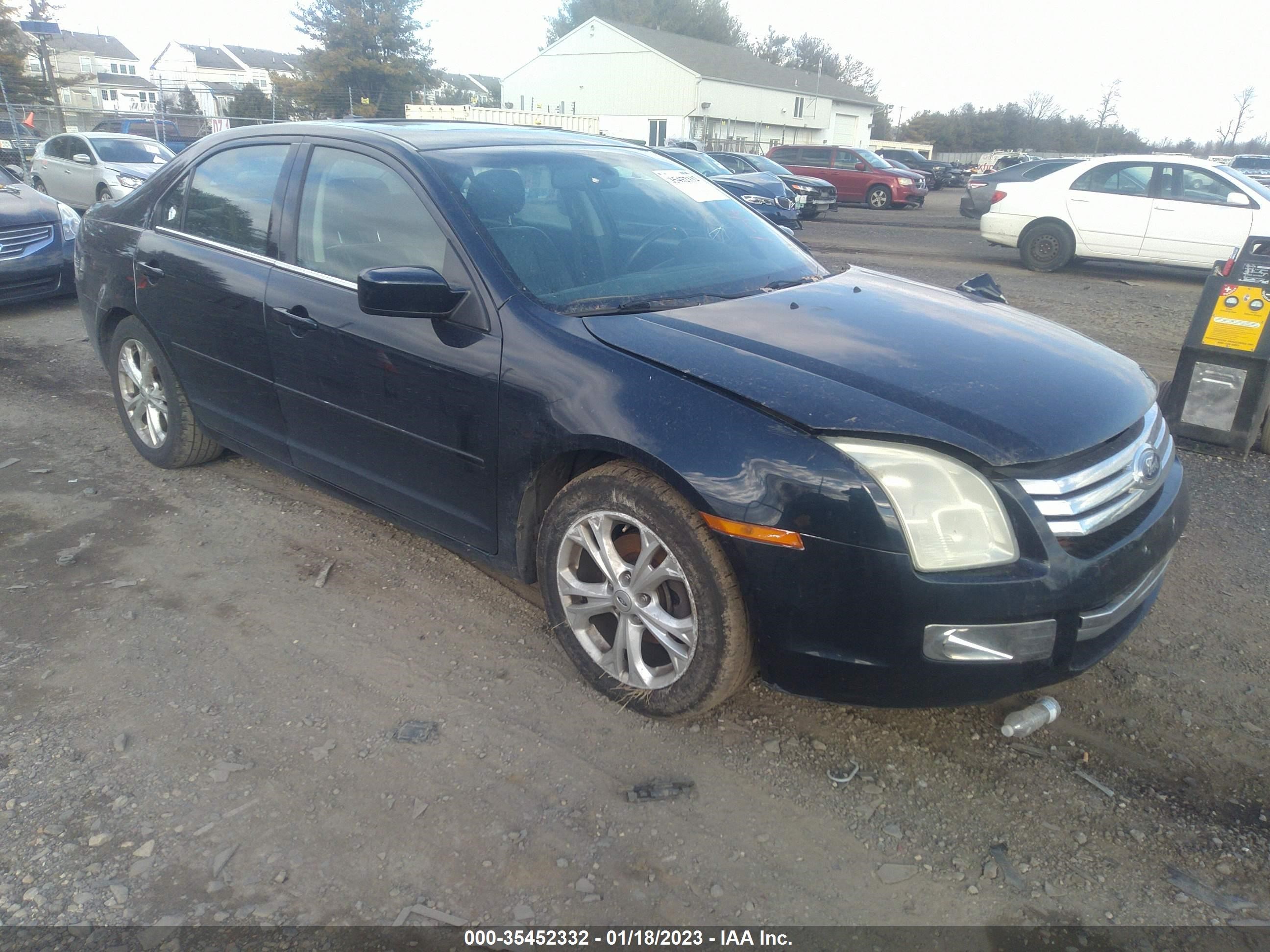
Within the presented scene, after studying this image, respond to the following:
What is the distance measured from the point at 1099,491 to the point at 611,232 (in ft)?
6.32

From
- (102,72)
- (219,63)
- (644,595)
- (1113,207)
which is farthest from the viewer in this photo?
(219,63)

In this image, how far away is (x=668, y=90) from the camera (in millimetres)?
49312

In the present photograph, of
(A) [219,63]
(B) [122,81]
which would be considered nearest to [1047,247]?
(B) [122,81]

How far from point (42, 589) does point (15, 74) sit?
47649 millimetres

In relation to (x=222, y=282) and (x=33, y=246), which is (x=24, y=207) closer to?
(x=33, y=246)

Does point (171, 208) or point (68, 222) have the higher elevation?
point (171, 208)

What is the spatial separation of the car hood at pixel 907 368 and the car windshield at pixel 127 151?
664 inches

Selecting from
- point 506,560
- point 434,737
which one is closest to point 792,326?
point 506,560

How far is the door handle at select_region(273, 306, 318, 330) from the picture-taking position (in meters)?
3.45

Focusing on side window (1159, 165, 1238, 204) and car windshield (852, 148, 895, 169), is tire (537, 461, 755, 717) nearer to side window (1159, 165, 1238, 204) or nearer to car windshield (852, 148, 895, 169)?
side window (1159, 165, 1238, 204)

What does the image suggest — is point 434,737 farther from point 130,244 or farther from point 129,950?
point 130,244

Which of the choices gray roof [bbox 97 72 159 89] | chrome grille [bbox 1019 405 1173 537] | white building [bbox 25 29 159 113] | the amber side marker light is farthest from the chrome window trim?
gray roof [bbox 97 72 159 89]

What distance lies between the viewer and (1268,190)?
460 inches

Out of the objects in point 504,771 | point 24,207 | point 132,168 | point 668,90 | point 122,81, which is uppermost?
point 668,90
